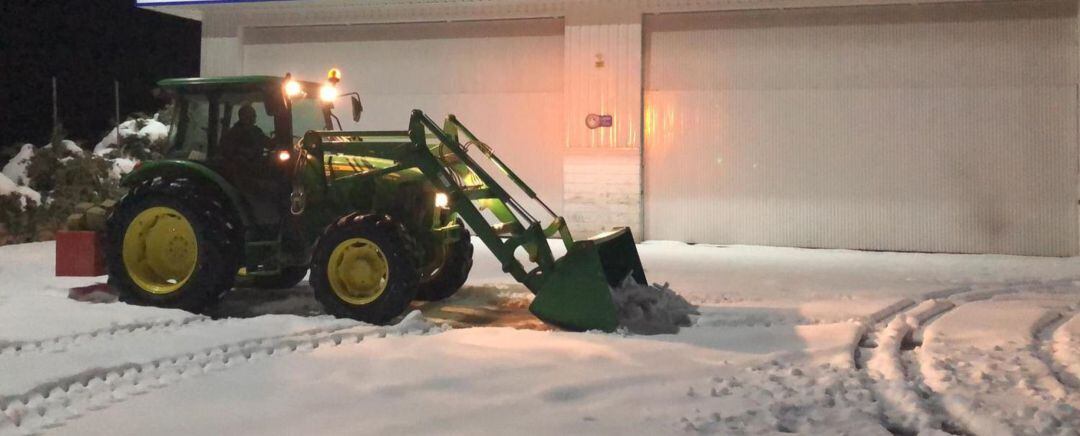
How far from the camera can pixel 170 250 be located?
7914mm

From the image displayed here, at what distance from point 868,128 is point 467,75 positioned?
6206 mm

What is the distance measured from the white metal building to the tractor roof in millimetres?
6936

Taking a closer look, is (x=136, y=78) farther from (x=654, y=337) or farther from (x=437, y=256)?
(x=654, y=337)

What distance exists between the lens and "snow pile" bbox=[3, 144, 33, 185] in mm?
17617

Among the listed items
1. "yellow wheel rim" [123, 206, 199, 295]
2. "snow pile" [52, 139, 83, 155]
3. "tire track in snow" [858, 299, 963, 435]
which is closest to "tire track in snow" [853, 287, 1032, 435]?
"tire track in snow" [858, 299, 963, 435]

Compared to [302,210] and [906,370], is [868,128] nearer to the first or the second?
[906,370]

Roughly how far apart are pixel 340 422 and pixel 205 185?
13.0 ft

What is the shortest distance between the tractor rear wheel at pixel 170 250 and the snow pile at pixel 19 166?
1086 cm

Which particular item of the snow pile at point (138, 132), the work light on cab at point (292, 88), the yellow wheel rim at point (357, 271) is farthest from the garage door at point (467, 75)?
the yellow wheel rim at point (357, 271)

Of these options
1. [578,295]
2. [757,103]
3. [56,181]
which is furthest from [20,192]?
[578,295]

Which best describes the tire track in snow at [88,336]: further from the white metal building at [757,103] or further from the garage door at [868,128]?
the garage door at [868,128]

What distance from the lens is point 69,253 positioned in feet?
28.3

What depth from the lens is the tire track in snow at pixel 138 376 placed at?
4629mm

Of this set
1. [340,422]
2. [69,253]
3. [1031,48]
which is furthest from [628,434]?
[1031,48]
